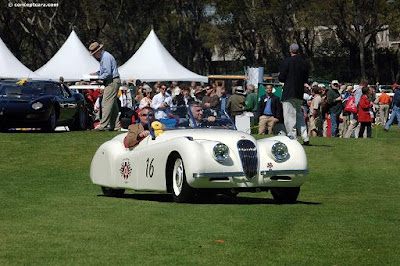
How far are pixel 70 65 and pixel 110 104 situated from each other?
75.2ft

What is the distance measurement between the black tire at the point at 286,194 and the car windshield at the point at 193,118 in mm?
1420

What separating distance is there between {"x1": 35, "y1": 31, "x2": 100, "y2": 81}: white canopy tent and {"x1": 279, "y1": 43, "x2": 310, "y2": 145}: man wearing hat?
25.9 meters

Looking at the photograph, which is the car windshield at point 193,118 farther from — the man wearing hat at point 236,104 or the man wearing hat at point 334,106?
the man wearing hat at point 334,106

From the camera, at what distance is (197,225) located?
1160 cm

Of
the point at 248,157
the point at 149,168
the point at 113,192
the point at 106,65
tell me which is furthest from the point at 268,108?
the point at 248,157

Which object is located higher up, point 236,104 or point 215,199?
point 215,199

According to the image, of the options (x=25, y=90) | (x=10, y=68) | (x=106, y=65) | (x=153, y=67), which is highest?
(x=106, y=65)

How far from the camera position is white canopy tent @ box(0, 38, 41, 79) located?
45.8 metres

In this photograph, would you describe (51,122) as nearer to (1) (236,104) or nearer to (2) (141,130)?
(1) (236,104)

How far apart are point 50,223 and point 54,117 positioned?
60.6 ft

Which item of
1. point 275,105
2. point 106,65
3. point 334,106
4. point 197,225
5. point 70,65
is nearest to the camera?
point 197,225

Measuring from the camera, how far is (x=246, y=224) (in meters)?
11.7

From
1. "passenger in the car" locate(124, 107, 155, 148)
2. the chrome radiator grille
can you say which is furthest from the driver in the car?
the chrome radiator grille

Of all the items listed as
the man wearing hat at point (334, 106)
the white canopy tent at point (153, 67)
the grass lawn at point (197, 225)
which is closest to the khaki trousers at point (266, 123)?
the man wearing hat at point (334, 106)
